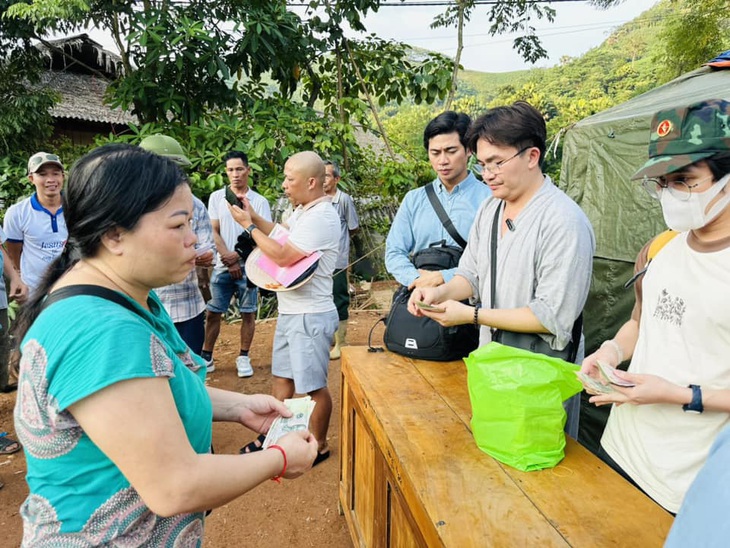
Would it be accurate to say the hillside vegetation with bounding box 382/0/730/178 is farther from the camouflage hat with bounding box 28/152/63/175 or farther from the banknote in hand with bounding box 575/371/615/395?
the banknote in hand with bounding box 575/371/615/395

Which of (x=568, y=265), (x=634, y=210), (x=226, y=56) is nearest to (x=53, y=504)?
(x=568, y=265)

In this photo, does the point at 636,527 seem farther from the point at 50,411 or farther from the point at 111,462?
the point at 50,411

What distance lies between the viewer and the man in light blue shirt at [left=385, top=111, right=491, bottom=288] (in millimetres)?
2645

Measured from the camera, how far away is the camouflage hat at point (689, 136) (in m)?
1.24

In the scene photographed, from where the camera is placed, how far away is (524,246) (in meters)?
1.85

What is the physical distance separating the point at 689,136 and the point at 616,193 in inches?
85.4

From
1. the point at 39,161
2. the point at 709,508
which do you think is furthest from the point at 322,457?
the point at 709,508

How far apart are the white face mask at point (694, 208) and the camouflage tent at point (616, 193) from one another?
6.09 feet

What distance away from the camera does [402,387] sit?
77.0 inches

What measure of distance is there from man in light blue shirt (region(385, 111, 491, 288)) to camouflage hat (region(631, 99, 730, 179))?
1.30 m

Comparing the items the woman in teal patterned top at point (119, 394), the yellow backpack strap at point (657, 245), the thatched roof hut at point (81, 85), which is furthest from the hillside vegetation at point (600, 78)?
the woman in teal patterned top at point (119, 394)

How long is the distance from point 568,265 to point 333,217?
149 cm

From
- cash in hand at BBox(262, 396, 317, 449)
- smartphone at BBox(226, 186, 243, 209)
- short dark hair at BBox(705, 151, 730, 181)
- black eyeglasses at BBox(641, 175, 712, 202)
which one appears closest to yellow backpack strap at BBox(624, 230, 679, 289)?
black eyeglasses at BBox(641, 175, 712, 202)

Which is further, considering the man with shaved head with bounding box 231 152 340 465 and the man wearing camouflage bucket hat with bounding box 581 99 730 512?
the man with shaved head with bounding box 231 152 340 465
